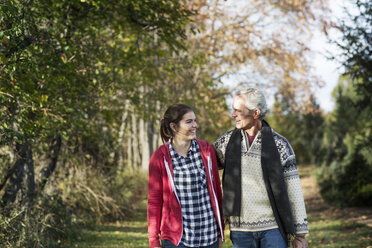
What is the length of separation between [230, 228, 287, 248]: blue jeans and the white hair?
3.11 feet

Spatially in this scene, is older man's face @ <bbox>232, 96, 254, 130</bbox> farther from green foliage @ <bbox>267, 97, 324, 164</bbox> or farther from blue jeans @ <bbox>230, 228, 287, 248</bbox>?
green foliage @ <bbox>267, 97, 324, 164</bbox>

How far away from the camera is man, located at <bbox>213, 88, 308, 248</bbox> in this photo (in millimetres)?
3764

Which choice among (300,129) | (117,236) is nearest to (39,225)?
(117,236)

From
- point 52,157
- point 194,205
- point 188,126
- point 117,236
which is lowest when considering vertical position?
point 117,236

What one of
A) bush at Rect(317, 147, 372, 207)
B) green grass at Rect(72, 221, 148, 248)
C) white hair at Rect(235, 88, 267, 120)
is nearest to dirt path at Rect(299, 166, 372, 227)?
bush at Rect(317, 147, 372, 207)

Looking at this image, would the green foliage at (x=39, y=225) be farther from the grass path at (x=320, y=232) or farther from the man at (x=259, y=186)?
the man at (x=259, y=186)

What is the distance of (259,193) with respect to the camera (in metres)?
3.82

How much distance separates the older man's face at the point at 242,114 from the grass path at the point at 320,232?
20.0 ft

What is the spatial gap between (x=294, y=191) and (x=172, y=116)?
115 cm

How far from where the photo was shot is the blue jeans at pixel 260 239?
→ 3756 mm

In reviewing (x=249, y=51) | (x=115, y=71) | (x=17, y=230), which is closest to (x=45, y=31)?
(x=115, y=71)

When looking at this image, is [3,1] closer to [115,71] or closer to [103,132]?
[115,71]

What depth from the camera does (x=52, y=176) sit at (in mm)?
10719

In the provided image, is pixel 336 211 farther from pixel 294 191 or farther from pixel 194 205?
pixel 194 205
